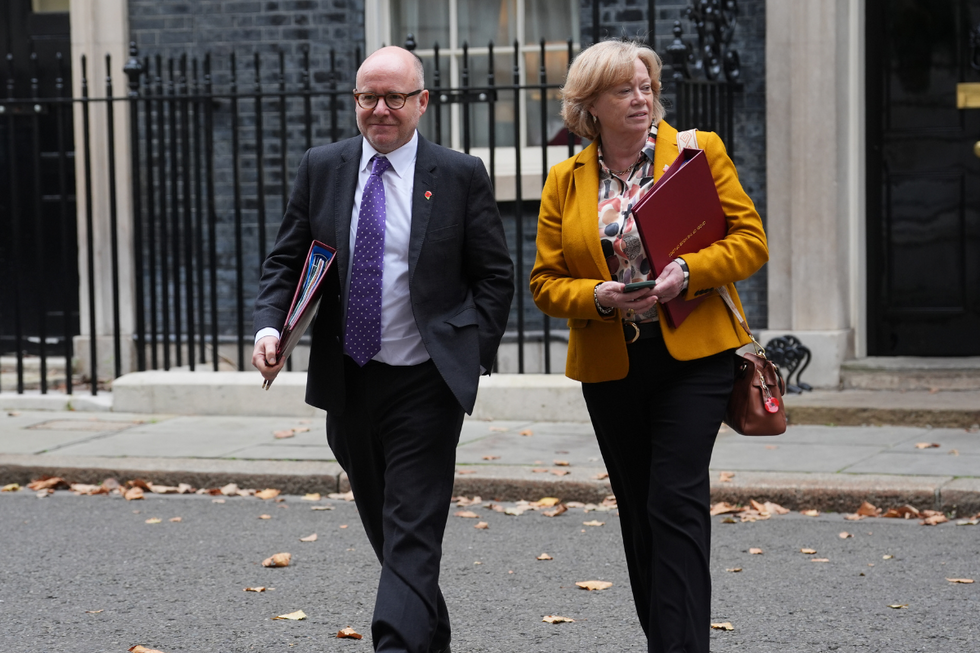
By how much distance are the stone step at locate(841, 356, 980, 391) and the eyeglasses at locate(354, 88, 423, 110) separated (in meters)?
6.17

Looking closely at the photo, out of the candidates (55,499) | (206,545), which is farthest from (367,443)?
(55,499)

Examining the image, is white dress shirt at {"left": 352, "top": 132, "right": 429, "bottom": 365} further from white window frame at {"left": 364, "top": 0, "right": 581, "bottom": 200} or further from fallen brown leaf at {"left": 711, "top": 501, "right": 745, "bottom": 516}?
white window frame at {"left": 364, "top": 0, "right": 581, "bottom": 200}

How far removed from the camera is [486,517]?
6281mm

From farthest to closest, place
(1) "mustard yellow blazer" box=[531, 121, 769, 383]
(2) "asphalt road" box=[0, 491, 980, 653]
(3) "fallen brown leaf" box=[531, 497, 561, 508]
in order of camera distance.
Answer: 1. (3) "fallen brown leaf" box=[531, 497, 561, 508]
2. (2) "asphalt road" box=[0, 491, 980, 653]
3. (1) "mustard yellow blazer" box=[531, 121, 769, 383]

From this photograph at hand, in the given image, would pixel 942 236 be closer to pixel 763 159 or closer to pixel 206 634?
pixel 763 159

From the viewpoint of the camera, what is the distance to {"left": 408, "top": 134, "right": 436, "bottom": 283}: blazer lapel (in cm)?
360

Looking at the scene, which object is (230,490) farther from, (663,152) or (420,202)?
(663,152)

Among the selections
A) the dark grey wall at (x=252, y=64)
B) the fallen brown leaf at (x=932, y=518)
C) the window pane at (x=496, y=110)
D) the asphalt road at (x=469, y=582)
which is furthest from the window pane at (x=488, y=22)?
the fallen brown leaf at (x=932, y=518)

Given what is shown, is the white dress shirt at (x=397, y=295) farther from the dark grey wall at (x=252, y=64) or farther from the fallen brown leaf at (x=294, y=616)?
the dark grey wall at (x=252, y=64)

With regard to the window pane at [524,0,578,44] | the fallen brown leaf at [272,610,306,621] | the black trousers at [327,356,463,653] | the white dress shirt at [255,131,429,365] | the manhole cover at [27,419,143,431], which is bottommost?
the fallen brown leaf at [272,610,306,621]

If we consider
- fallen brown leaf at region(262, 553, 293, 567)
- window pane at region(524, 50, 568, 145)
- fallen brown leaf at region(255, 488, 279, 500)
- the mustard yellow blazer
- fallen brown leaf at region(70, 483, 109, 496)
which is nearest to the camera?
the mustard yellow blazer

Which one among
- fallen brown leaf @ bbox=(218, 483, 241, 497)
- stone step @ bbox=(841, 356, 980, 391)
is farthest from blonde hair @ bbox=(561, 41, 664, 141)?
stone step @ bbox=(841, 356, 980, 391)

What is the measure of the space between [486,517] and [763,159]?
4265 mm

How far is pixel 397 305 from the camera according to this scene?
3619 millimetres
